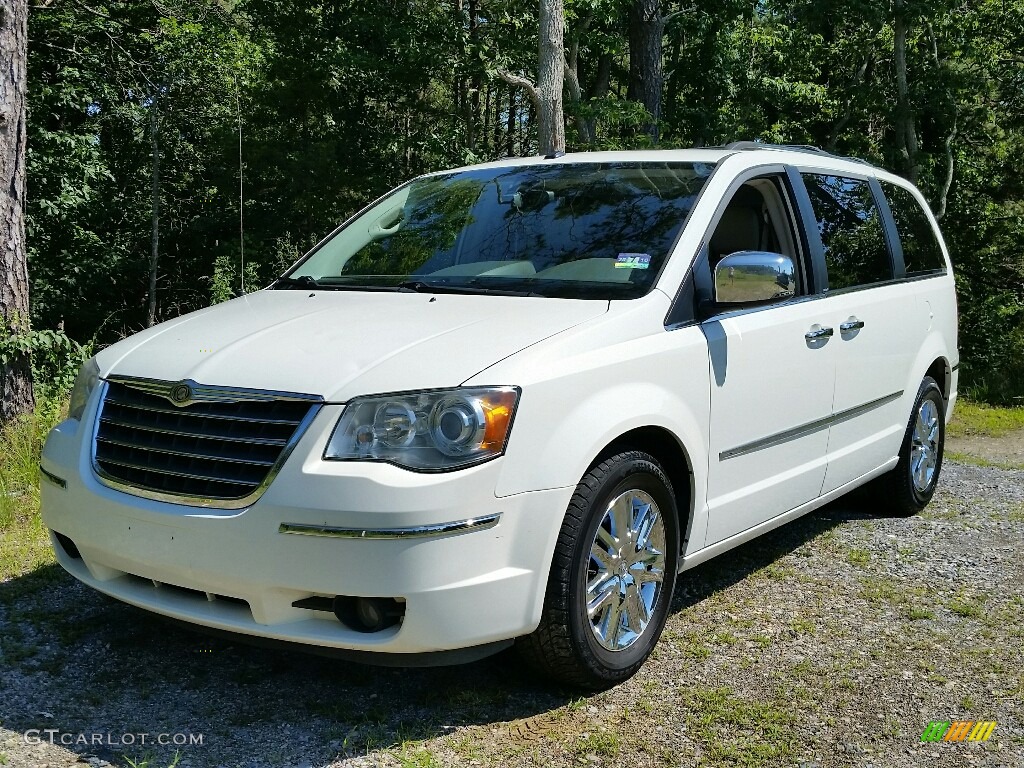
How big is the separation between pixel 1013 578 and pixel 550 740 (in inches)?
118

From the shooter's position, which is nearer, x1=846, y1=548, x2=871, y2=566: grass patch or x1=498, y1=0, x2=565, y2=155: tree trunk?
x1=846, y1=548, x2=871, y2=566: grass patch

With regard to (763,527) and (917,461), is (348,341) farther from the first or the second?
(917,461)

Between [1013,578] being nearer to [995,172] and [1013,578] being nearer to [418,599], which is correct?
[418,599]

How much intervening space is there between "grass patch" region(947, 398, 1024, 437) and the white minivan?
742 cm

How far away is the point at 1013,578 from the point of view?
504cm

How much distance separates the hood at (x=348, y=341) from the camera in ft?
10.2

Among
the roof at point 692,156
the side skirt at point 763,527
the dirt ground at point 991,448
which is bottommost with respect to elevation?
the dirt ground at point 991,448

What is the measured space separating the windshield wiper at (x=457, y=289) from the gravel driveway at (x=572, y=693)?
1.39m

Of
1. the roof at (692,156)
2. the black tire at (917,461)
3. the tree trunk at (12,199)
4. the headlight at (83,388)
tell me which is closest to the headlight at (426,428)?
the headlight at (83,388)

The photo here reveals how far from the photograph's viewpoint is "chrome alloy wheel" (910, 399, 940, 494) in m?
6.01

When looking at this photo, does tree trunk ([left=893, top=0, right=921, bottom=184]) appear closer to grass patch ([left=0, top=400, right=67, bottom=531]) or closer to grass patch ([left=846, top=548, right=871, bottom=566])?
grass patch ([left=846, top=548, right=871, bottom=566])

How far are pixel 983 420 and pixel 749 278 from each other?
9.99m

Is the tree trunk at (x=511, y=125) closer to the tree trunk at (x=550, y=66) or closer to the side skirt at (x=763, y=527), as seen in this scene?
the tree trunk at (x=550, y=66)
